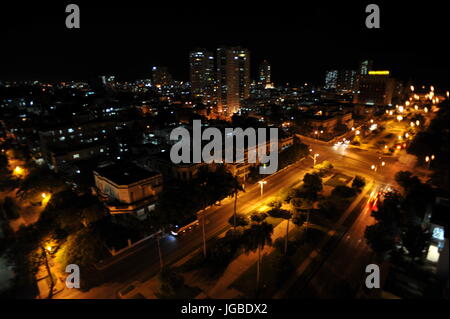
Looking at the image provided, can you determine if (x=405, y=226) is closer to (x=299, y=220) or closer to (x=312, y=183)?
(x=299, y=220)

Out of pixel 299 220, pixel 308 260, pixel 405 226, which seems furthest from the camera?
pixel 299 220

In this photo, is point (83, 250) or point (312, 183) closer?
point (83, 250)

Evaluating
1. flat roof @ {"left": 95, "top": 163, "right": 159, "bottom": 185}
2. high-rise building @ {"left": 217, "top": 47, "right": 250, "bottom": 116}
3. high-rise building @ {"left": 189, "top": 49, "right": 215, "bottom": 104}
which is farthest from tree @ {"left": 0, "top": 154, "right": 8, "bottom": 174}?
high-rise building @ {"left": 189, "top": 49, "right": 215, "bottom": 104}

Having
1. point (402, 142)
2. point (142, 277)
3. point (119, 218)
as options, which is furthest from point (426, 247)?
point (402, 142)

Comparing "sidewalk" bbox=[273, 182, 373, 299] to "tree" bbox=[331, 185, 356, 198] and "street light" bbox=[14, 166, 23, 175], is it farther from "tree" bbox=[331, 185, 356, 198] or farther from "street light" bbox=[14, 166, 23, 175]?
"street light" bbox=[14, 166, 23, 175]

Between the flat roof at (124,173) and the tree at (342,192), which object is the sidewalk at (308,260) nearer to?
Result: the tree at (342,192)

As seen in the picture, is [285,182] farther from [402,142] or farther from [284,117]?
[284,117]

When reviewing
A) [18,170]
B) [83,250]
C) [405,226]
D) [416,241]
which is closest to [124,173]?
[83,250]
